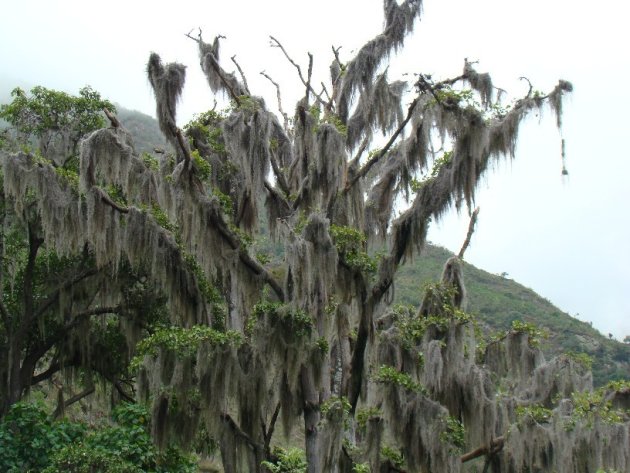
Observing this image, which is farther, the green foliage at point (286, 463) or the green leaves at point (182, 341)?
the green foliage at point (286, 463)

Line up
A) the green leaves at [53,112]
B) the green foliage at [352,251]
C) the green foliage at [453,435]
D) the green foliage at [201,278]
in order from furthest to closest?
1. the green leaves at [53,112]
2. the green foliage at [201,278]
3. the green foliage at [352,251]
4. the green foliage at [453,435]

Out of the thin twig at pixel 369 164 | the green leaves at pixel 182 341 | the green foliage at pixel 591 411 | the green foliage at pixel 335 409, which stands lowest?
the green foliage at pixel 335 409

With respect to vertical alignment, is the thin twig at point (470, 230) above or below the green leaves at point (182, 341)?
above

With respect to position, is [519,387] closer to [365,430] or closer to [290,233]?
[365,430]

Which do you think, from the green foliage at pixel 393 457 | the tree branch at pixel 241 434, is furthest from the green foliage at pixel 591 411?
the tree branch at pixel 241 434

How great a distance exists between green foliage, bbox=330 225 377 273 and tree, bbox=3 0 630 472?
1.0 inches

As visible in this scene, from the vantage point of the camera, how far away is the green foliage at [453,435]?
32.5 feet

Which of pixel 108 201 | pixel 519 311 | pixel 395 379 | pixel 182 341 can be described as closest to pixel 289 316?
pixel 182 341

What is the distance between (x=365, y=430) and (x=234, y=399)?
6.17 ft

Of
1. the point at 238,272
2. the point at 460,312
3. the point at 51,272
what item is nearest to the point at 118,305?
the point at 51,272

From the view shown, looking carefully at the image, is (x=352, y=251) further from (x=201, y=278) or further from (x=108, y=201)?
(x=108, y=201)

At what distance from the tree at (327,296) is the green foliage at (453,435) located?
3 cm

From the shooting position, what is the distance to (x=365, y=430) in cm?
1058

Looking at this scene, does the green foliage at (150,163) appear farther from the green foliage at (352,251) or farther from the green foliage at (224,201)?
the green foliage at (352,251)
